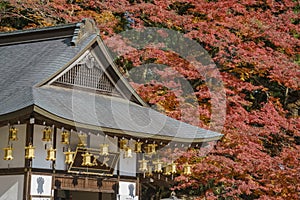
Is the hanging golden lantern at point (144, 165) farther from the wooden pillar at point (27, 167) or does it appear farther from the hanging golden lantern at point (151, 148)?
the wooden pillar at point (27, 167)

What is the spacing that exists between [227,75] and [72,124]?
22.5 ft

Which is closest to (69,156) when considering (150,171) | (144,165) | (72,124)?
(72,124)

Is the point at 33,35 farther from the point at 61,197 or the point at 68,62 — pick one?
the point at 61,197

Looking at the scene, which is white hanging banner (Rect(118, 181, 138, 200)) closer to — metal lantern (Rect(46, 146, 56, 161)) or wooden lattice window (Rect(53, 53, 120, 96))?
wooden lattice window (Rect(53, 53, 120, 96))

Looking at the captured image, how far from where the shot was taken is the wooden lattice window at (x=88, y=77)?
29.8 ft

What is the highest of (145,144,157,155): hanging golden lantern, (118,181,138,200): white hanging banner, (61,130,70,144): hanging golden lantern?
(61,130,70,144): hanging golden lantern

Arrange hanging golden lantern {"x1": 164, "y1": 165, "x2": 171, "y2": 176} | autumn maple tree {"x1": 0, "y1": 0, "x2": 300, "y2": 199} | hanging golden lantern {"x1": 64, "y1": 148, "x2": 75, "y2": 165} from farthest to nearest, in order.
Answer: autumn maple tree {"x1": 0, "y1": 0, "x2": 300, "y2": 199}, hanging golden lantern {"x1": 164, "y1": 165, "x2": 171, "y2": 176}, hanging golden lantern {"x1": 64, "y1": 148, "x2": 75, "y2": 165}

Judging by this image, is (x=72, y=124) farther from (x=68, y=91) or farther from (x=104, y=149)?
(x=68, y=91)

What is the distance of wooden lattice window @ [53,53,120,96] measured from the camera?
9.08m

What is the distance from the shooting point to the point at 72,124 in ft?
24.3

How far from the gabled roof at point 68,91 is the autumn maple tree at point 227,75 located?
239 cm

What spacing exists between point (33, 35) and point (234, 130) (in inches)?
192

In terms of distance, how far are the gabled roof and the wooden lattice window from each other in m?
→ 0.09

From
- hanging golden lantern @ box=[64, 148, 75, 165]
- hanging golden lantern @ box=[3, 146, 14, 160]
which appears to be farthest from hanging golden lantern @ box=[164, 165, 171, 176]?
hanging golden lantern @ box=[3, 146, 14, 160]
